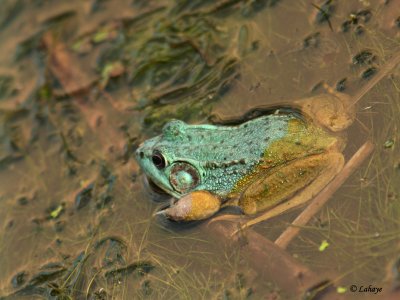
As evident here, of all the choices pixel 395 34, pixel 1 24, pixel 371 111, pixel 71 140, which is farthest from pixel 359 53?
pixel 1 24

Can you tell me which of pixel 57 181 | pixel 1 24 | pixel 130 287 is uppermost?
pixel 1 24

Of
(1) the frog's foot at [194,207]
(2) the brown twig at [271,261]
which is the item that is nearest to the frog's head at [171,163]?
(1) the frog's foot at [194,207]

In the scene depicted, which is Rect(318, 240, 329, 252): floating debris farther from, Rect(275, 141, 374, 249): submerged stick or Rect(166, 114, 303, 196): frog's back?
Rect(166, 114, 303, 196): frog's back

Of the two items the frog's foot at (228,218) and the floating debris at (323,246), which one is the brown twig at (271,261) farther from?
the floating debris at (323,246)

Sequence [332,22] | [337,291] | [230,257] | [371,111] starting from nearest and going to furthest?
[337,291] < [230,257] < [371,111] < [332,22]

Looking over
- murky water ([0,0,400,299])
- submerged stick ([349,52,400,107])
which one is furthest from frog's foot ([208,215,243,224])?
submerged stick ([349,52,400,107])

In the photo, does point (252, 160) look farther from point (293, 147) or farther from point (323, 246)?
point (323, 246)

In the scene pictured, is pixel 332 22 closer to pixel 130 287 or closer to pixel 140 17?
pixel 140 17
